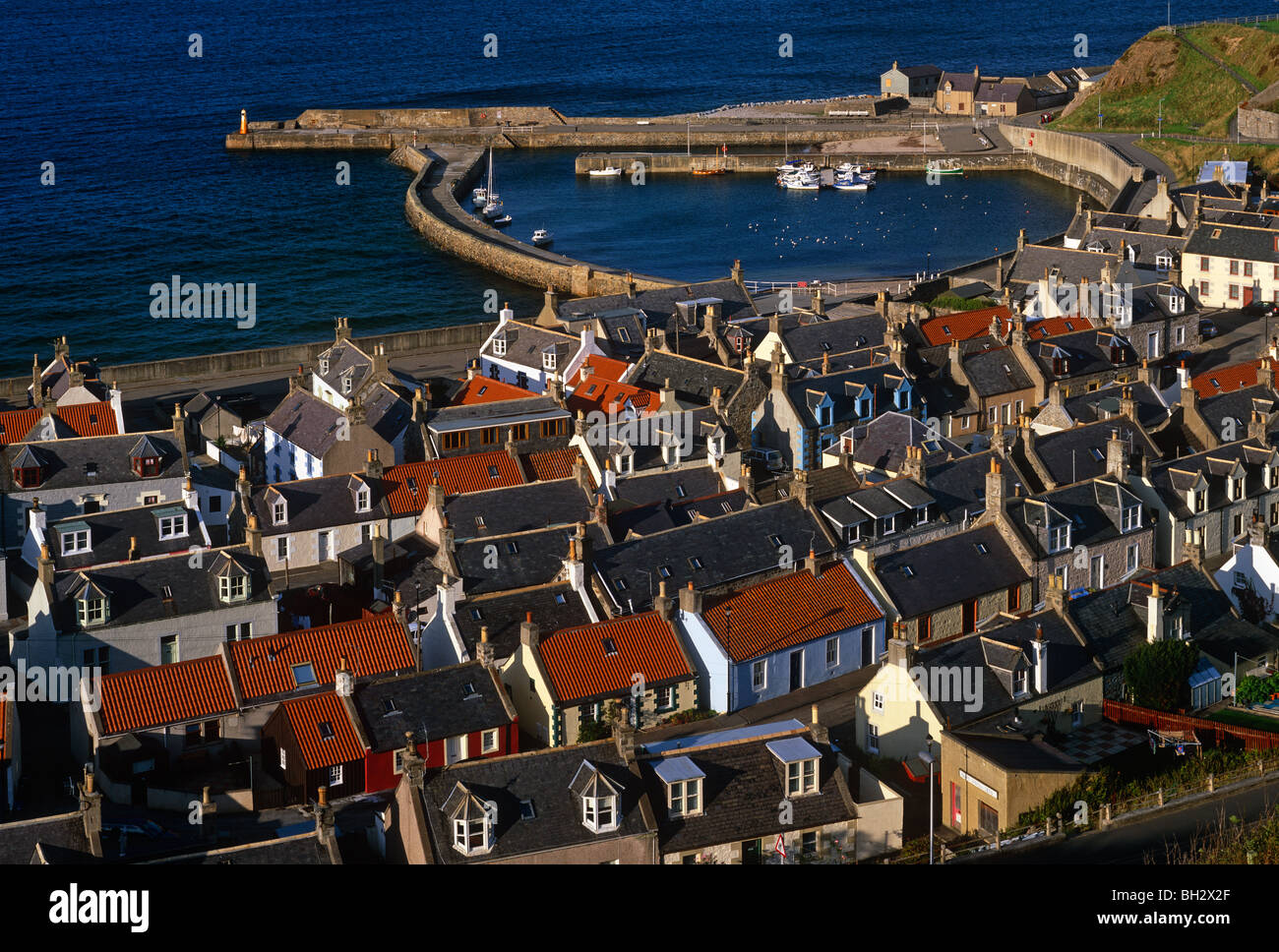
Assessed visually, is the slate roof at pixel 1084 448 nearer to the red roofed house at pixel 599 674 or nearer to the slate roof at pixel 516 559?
the slate roof at pixel 516 559

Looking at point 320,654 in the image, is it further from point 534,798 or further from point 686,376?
point 686,376

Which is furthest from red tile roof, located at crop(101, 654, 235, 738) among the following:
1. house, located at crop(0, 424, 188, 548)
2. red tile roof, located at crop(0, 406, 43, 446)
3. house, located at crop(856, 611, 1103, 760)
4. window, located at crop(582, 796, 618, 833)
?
red tile roof, located at crop(0, 406, 43, 446)

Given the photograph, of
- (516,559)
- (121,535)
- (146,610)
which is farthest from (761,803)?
(121,535)

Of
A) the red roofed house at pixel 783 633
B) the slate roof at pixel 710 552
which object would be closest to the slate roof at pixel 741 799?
the red roofed house at pixel 783 633

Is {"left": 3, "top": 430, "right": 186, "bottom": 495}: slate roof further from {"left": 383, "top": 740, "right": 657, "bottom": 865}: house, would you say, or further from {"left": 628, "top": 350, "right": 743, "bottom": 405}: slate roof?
{"left": 383, "top": 740, "right": 657, "bottom": 865}: house
